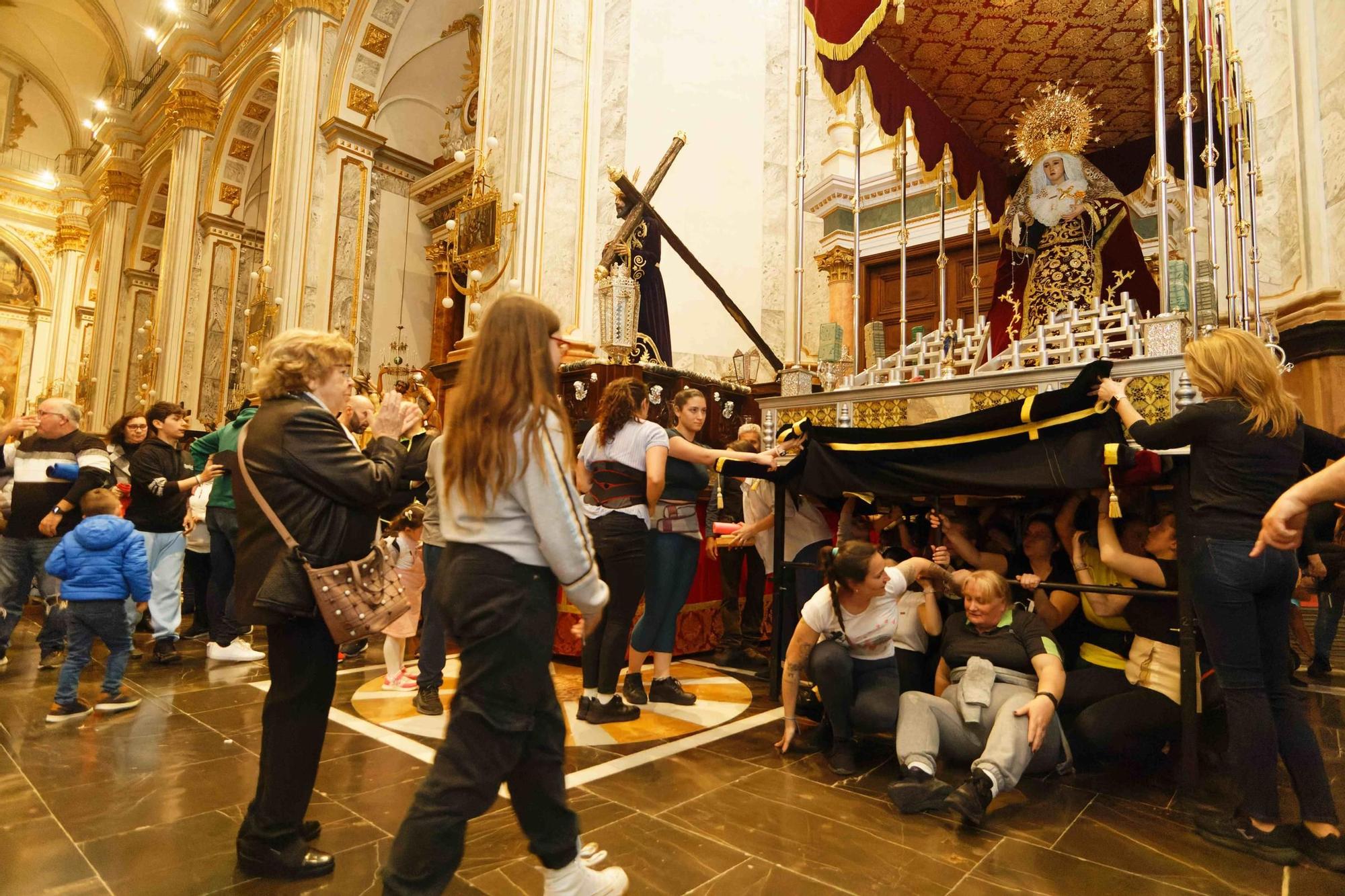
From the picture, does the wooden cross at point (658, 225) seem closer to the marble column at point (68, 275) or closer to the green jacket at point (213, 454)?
the green jacket at point (213, 454)

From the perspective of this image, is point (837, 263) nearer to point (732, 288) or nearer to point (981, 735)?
point (732, 288)

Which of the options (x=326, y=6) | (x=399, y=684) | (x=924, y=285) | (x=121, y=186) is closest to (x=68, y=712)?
(x=399, y=684)

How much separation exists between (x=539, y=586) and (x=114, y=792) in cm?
202

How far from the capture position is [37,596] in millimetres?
7152

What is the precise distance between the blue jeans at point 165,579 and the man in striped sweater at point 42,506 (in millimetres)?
435

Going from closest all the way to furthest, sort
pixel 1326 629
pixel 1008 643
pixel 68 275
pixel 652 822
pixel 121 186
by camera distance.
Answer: pixel 652 822, pixel 1008 643, pixel 1326 629, pixel 121 186, pixel 68 275

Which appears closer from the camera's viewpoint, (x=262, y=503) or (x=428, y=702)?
(x=262, y=503)

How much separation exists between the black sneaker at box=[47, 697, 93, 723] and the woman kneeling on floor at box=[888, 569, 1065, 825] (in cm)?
356

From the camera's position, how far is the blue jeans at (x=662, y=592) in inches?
145

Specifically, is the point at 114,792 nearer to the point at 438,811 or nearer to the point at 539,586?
the point at 438,811

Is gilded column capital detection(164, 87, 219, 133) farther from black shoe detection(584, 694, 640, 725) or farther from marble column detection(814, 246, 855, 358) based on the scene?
black shoe detection(584, 694, 640, 725)

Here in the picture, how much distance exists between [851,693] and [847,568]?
555mm

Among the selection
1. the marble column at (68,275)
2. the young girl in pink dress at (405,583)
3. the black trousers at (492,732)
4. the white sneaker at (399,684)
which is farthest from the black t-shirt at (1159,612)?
the marble column at (68,275)

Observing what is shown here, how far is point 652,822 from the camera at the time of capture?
2355 millimetres
